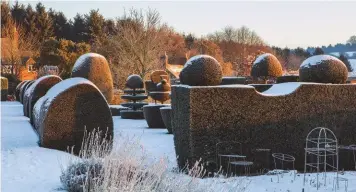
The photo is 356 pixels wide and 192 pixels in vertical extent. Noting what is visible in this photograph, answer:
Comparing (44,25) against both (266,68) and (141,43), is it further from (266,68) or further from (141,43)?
(266,68)

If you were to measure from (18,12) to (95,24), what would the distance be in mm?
11015

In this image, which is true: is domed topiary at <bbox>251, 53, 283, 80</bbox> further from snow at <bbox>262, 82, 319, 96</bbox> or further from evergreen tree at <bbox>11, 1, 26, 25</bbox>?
evergreen tree at <bbox>11, 1, 26, 25</bbox>

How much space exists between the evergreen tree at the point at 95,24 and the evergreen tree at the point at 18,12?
27.4 ft

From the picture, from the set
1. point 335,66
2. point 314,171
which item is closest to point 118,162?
point 314,171

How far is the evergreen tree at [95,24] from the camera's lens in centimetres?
4988

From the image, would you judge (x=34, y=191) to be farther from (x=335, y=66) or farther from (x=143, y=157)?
(x=335, y=66)

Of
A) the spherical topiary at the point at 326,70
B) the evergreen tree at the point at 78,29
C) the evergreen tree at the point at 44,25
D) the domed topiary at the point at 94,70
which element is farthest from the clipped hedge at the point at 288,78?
the evergreen tree at the point at 78,29

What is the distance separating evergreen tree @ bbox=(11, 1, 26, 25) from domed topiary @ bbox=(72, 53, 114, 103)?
35.5m

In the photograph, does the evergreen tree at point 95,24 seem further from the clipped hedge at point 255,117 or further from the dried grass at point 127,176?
the dried grass at point 127,176

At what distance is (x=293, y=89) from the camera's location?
30.2 feet

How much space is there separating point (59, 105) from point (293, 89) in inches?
204

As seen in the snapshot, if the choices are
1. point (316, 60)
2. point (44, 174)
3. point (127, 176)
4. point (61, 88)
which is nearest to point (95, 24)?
point (61, 88)

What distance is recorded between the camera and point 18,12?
53.5m

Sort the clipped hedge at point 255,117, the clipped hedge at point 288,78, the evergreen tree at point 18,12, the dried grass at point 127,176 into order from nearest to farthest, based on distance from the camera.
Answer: the dried grass at point 127,176, the clipped hedge at point 255,117, the clipped hedge at point 288,78, the evergreen tree at point 18,12
